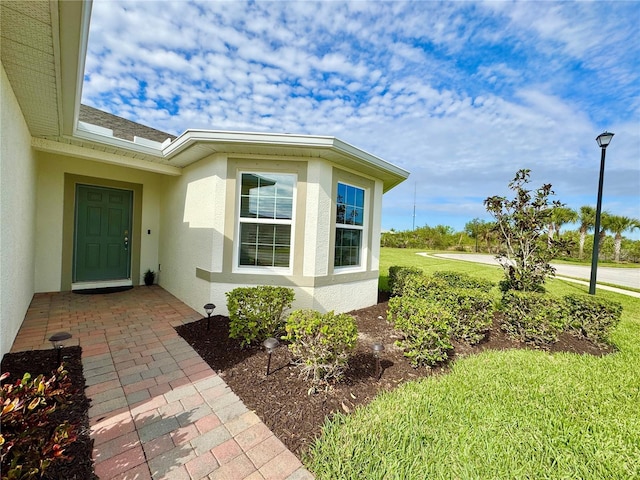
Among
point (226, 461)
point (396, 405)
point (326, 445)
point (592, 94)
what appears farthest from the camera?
point (592, 94)

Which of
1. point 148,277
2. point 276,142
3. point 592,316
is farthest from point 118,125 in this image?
point 592,316

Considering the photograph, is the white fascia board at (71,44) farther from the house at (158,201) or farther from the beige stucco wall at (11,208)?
the beige stucco wall at (11,208)

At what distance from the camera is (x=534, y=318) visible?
14.4 feet

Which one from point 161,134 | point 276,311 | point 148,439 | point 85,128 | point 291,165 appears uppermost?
point 161,134

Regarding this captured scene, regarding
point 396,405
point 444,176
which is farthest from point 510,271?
point 444,176

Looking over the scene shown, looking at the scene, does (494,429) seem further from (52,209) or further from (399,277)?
(52,209)

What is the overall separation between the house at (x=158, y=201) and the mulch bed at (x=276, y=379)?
2.26 ft

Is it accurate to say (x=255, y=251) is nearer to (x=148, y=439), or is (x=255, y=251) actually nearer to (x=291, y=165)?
(x=291, y=165)

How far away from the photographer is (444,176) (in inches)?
1457

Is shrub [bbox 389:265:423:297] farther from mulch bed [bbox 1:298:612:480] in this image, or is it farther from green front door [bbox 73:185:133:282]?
green front door [bbox 73:185:133:282]

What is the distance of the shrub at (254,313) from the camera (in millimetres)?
3736

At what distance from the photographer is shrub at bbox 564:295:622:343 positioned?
438 cm

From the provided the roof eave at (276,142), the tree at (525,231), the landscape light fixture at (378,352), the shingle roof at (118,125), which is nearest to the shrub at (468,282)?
the tree at (525,231)

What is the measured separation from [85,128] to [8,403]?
5077mm
